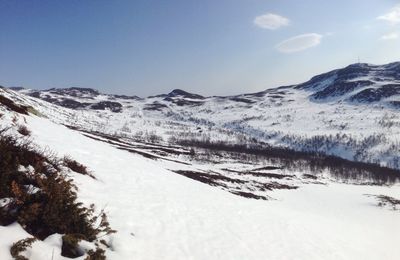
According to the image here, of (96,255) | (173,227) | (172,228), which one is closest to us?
(96,255)

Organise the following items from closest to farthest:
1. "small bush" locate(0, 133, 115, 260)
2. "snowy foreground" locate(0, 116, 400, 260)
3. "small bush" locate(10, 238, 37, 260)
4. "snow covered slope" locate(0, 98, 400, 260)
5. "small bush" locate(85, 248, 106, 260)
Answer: "small bush" locate(10, 238, 37, 260)
"small bush" locate(0, 133, 115, 260)
"small bush" locate(85, 248, 106, 260)
"snowy foreground" locate(0, 116, 400, 260)
"snow covered slope" locate(0, 98, 400, 260)

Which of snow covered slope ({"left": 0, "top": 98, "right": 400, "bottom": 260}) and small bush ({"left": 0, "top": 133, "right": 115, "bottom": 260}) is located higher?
small bush ({"left": 0, "top": 133, "right": 115, "bottom": 260})

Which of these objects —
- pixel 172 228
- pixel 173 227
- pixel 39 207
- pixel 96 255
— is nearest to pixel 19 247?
pixel 39 207

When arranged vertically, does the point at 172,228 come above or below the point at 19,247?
below

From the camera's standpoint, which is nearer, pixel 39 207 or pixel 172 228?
pixel 39 207

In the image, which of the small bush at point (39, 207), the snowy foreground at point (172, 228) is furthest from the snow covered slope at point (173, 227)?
the small bush at point (39, 207)

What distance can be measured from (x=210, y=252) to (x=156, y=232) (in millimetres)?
2033

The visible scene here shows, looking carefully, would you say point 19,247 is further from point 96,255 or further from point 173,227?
point 173,227

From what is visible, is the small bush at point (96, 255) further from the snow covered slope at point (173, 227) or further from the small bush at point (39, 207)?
→ the snow covered slope at point (173, 227)

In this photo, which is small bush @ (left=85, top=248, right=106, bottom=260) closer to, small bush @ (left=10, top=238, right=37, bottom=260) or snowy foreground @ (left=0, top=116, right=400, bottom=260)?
snowy foreground @ (left=0, top=116, right=400, bottom=260)

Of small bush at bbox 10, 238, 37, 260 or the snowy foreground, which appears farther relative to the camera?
the snowy foreground

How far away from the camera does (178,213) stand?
15.4 m

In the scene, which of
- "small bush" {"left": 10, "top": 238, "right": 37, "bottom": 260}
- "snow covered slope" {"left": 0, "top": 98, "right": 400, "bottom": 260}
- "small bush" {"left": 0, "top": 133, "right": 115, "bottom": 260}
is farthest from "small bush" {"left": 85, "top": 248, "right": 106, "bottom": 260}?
"small bush" {"left": 10, "top": 238, "right": 37, "bottom": 260}

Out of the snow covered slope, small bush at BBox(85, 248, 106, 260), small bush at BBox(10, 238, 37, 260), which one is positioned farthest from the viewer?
the snow covered slope
